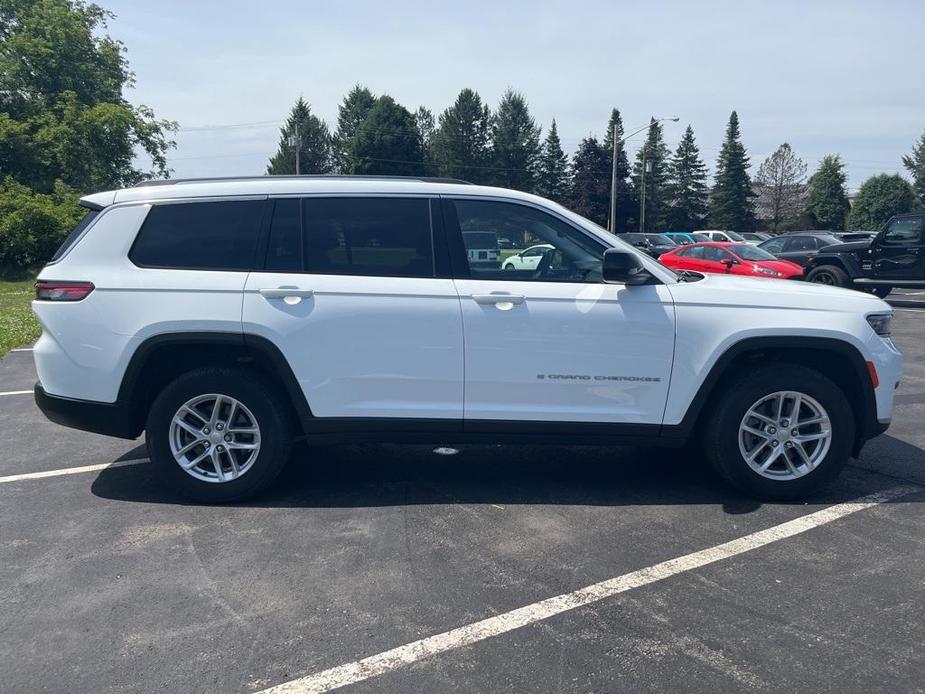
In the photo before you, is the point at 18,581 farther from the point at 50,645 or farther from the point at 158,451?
the point at 158,451

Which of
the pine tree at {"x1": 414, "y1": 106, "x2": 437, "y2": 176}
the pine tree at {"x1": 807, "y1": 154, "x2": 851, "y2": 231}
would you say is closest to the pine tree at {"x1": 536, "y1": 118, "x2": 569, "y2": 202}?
the pine tree at {"x1": 414, "y1": 106, "x2": 437, "y2": 176}

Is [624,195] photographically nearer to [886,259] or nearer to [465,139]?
[465,139]

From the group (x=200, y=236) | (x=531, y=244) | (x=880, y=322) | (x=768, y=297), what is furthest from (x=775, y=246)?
(x=200, y=236)

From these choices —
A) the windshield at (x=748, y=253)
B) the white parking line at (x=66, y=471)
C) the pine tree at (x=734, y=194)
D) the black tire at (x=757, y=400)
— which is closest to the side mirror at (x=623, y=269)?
the black tire at (x=757, y=400)

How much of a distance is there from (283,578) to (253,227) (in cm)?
216

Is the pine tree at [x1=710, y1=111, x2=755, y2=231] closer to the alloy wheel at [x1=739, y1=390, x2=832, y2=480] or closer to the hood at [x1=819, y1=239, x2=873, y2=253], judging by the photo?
the hood at [x1=819, y1=239, x2=873, y2=253]

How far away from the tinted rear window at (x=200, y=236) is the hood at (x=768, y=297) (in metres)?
2.62

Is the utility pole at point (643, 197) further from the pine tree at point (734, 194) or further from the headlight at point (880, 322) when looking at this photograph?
the headlight at point (880, 322)

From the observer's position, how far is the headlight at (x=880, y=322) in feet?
16.4

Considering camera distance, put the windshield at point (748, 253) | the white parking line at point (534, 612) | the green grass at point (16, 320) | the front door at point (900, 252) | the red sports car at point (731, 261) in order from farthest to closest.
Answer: the windshield at point (748, 253) < the red sports car at point (731, 261) < the front door at point (900, 252) < the green grass at point (16, 320) < the white parking line at point (534, 612)

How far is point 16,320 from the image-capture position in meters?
14.4

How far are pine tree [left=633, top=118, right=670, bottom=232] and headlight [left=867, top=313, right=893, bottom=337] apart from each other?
74.0 meters

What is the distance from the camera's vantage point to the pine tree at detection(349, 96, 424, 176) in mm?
79069

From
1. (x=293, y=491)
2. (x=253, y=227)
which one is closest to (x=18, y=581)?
(x=293, y=491)
